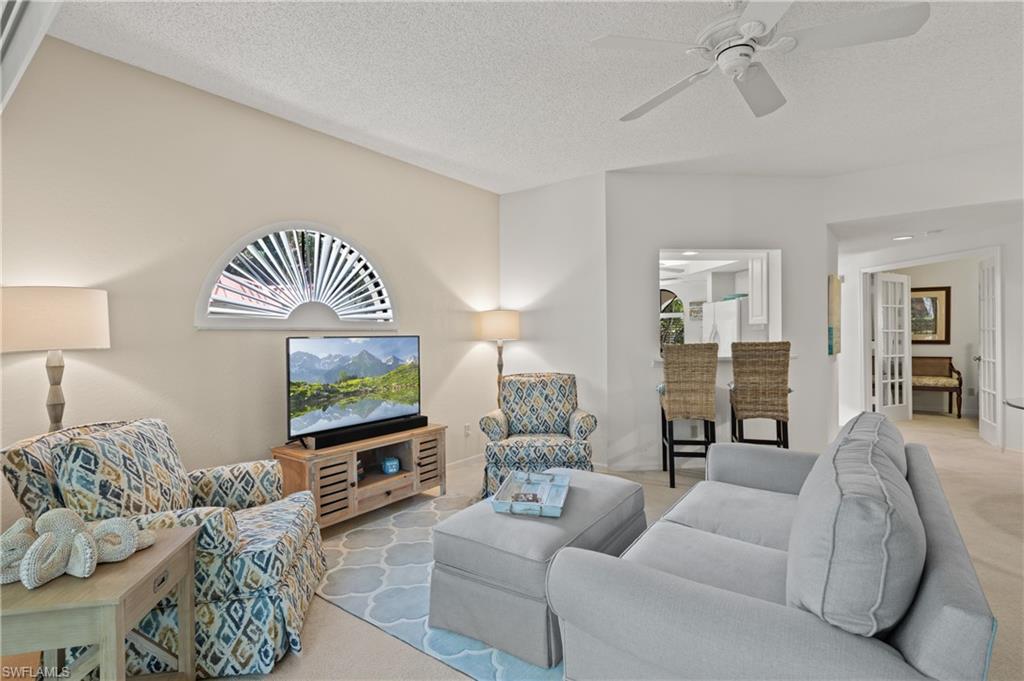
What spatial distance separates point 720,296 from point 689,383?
1597mm

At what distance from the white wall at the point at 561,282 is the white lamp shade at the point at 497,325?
1.31 ft

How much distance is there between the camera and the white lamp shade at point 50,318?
6.35 feet

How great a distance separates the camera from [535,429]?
3.97 m

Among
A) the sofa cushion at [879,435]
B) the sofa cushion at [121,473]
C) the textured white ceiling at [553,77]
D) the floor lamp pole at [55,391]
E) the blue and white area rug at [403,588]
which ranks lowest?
the blue and white area rug at [403,588]

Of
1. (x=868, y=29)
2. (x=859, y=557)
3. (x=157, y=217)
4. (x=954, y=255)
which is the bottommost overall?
(x=859, y=557)

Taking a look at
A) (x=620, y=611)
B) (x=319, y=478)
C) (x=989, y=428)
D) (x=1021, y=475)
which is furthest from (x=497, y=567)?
(x=989, y=428)

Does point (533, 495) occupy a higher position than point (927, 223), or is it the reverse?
point (927, 223)

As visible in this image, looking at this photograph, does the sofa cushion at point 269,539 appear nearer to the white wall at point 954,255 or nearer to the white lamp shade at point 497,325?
the white lamp shade at point 497,325

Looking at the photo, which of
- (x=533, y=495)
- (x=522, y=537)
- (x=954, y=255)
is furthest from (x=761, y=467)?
(x=954, y=255)

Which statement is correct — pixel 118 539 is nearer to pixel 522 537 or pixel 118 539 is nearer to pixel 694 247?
pixel 522 537

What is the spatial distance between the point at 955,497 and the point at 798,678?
370 centimetres

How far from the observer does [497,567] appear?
189 cm

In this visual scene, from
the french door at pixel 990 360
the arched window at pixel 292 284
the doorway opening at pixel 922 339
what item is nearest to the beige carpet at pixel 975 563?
the french door at pixel 990 360

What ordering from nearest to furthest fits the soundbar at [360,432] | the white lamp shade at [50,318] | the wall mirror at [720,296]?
the white lamp shade at [50,318] → the soundbar at [360,432] → the wall mirror at [720,296]
